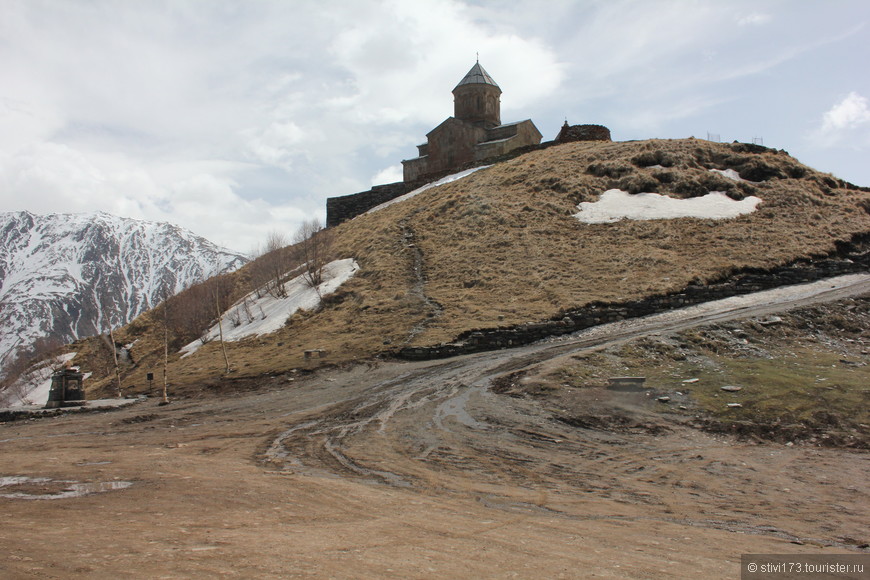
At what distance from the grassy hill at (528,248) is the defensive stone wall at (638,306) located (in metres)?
0.49

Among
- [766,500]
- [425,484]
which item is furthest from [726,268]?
[425,484]

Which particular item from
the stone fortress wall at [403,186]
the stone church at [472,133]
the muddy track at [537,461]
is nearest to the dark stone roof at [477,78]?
the stone church at [472,133]

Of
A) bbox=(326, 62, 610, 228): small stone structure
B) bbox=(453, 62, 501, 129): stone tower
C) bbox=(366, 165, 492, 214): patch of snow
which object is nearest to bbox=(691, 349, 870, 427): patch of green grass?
bbox=(366, 165, 492, 214): patch of snow

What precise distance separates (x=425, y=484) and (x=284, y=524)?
3.30m

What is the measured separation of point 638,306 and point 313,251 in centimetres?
2153

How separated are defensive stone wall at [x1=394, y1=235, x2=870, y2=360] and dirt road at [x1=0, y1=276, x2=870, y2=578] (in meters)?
5.91

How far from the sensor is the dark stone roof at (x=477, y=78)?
189ft

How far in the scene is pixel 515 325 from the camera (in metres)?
23.8

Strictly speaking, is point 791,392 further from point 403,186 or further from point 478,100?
point 478,100

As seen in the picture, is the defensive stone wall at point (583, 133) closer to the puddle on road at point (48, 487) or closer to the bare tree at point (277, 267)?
the bare tree at point (277, 267)

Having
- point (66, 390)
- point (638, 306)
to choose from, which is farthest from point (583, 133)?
point (66, 390)

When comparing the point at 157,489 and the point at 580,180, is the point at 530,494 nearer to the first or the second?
the point at 157,489

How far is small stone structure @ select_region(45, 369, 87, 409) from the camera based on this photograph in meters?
20.3

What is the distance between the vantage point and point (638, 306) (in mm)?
24719
